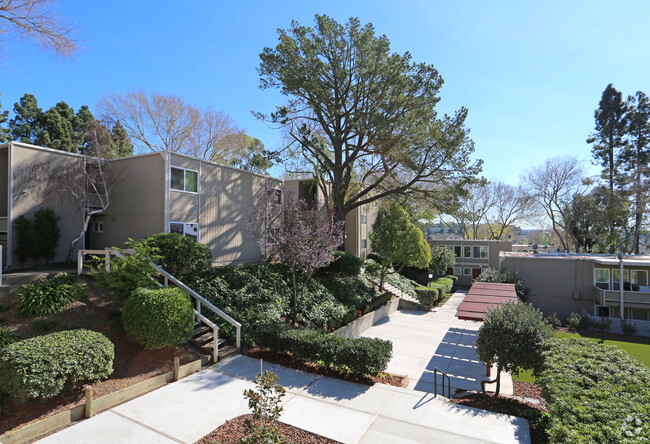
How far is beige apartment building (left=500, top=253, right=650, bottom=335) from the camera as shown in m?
19.7

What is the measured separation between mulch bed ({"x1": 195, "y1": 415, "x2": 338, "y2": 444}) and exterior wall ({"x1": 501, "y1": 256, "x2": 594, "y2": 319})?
23.4m

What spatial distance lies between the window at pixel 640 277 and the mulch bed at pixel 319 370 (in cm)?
2138

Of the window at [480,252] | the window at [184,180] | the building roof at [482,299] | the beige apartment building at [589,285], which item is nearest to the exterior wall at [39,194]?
the window at [184,180]

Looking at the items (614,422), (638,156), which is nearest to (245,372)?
(614,422)

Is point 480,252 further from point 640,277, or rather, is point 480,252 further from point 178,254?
point 178,254

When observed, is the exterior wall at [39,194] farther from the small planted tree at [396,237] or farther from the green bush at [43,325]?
the small planted tree at [396,237]

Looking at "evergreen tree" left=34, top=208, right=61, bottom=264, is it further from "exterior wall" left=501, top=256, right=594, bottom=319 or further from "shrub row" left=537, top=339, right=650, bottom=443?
"exterior wall" left=501, top=256, right=594, bottom=319

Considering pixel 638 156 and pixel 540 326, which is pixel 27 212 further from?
pixel 638 156

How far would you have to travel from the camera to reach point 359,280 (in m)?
18.6

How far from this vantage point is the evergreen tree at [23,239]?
12289 mm

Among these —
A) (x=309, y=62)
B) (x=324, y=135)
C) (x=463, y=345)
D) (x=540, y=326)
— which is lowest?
(x=463, y=345)

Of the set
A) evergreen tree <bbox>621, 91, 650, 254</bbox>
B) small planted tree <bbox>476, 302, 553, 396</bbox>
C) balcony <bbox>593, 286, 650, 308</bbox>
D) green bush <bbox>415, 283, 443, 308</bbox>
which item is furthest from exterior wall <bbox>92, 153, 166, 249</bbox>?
evergreen tree <bbox>621, 91, 650, 254</bbox>

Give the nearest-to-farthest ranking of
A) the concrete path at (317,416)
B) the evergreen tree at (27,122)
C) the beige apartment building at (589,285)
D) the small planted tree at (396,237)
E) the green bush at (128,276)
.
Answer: the concrete path at (317,416)
the green bush at (128,276)
the small planted tree at (396,237)
the beige apartment building at (589,285)
the evergreen tree at (27,122)

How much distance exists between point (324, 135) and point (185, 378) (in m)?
19.4
